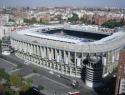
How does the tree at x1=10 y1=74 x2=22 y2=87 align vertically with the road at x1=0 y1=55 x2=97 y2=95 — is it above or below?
above

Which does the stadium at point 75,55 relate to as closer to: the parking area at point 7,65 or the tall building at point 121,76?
the parking area at point 7,65

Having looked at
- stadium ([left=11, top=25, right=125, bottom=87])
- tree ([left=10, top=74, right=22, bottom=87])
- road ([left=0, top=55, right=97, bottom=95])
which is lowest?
road ([left=0, top=55, right=97, bottom=95])

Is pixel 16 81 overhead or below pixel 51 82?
overhead

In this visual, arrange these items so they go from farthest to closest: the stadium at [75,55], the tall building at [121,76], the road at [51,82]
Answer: the stadium at [75,55] < the road at [51,82] < the tall building at [121,76]

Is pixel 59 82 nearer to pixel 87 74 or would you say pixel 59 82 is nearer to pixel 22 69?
pixel 87 74

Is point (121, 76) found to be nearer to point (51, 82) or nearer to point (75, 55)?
point (51, 82)

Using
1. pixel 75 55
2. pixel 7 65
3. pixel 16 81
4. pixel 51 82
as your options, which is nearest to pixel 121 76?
pixel 51 82

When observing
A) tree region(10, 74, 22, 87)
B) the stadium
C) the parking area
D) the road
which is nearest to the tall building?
the road

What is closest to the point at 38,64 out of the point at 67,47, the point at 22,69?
the point at 22,69

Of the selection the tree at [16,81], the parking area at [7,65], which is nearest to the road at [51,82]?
the parking area at [7,65]

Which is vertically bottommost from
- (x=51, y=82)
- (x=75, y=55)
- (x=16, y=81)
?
(x=51, y=82)

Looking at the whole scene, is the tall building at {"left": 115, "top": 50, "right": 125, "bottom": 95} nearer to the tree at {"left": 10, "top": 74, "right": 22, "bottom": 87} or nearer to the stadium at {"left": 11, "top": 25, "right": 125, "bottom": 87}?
the stadium at {"left": 11, "top": 25, "right": 125, "bottom": 87}
